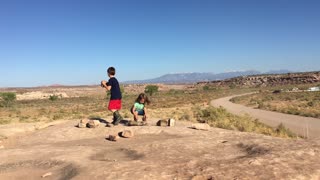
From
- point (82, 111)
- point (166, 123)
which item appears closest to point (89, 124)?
point (166, 123)

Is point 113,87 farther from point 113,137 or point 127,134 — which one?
point 113,137

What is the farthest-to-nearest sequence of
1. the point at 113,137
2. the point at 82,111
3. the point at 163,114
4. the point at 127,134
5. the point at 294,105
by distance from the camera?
1. the point at 82,111
2. the point at 294,105
3. the point at 163,114
4. the point at 127,134
5. the point at 113,137

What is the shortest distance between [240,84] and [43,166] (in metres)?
144

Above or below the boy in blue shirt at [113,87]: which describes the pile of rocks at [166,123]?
below

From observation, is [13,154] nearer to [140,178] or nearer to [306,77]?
[140,178]

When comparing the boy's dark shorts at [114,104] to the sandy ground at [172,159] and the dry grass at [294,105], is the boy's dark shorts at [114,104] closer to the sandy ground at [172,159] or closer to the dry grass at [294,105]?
the sandy ground at [172,159]

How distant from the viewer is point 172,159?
8359mm

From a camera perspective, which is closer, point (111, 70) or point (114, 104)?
point (111, 70)

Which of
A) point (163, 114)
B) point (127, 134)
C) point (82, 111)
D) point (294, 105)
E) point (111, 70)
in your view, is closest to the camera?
point (127, 134)

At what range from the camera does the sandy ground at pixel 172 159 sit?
6816 millimetres

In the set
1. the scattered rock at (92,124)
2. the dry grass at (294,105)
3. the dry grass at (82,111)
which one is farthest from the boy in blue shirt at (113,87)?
the dry grass at (294,105)

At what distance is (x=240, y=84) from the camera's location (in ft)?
486

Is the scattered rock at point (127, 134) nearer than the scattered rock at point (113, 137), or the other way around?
the scattered rock at point (113, 137)

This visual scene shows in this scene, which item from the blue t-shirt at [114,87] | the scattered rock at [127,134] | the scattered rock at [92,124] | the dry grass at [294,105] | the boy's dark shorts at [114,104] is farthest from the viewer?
the dry grass at [294,105]
